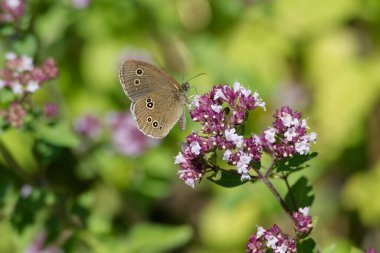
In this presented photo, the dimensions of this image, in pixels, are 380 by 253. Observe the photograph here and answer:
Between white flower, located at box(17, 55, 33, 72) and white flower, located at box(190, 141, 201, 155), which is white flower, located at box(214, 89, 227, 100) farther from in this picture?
white flower, located at box(17, 55, 33, 72)

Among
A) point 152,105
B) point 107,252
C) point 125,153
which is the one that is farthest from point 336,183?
point 152,105

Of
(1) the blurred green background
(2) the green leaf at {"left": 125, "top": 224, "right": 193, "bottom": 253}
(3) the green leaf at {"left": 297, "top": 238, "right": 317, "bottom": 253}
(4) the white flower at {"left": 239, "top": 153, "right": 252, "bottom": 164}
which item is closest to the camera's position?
(4) the white flower at {"left": 239, "top": 153, "right": 252, "bottom": 164}

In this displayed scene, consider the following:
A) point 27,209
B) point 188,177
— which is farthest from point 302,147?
point 27,209

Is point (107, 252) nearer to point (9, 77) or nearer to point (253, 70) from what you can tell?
point (9, 77)

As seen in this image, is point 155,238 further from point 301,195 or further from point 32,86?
point 301,195

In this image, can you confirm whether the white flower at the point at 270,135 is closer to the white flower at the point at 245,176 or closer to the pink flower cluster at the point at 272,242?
the white flower at the point at 245,176

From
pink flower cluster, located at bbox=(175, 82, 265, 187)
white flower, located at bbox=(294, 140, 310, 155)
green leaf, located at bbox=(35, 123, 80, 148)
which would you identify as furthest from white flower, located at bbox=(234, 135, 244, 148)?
green leaf, located at bbox=(35, 123, 80, 148)
